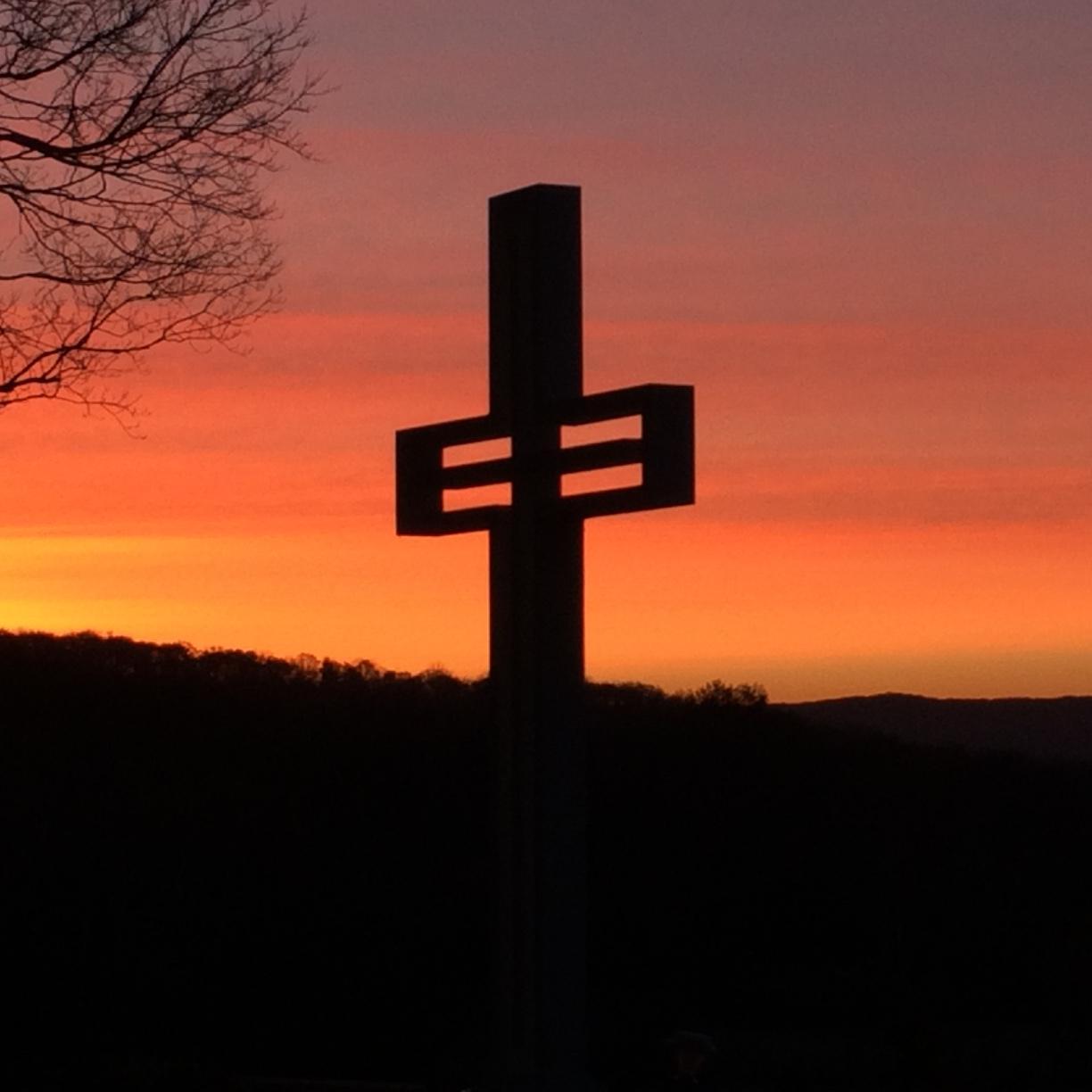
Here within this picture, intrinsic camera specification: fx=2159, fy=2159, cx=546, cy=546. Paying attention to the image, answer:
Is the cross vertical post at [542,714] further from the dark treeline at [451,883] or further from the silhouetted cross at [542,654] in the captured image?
the dark treeline at [451,883]

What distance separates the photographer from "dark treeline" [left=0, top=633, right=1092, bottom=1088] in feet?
39.0

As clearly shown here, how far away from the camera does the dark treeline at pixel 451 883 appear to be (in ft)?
39.0

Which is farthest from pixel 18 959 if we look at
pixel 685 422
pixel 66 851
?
pixel 685 422

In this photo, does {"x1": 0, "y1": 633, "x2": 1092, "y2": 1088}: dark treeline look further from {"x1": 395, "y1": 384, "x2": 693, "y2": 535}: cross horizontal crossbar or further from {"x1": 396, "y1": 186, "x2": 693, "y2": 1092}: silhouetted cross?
{"x1": 395, "y1": 384, "x2": 693, "y2": 535}: cross horizontal crossbar

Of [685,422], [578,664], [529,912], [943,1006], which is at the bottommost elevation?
[943,1006]

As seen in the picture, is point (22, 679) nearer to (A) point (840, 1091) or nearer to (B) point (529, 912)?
(A) point (840, 1091)

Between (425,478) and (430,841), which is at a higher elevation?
(425,478)

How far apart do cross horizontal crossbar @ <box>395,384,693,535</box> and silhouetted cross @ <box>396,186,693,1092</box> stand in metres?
0.01

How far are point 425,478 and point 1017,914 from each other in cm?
978

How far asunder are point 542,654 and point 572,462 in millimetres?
646

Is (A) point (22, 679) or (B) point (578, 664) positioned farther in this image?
(A) point (22, 679)

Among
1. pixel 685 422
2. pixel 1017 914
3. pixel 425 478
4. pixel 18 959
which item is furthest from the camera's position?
pixel 1017 914

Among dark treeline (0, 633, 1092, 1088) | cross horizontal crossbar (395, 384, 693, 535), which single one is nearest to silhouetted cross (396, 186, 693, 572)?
cross horizontal crossbar (395, 384, 693, 535)

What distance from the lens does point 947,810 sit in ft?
61.9
